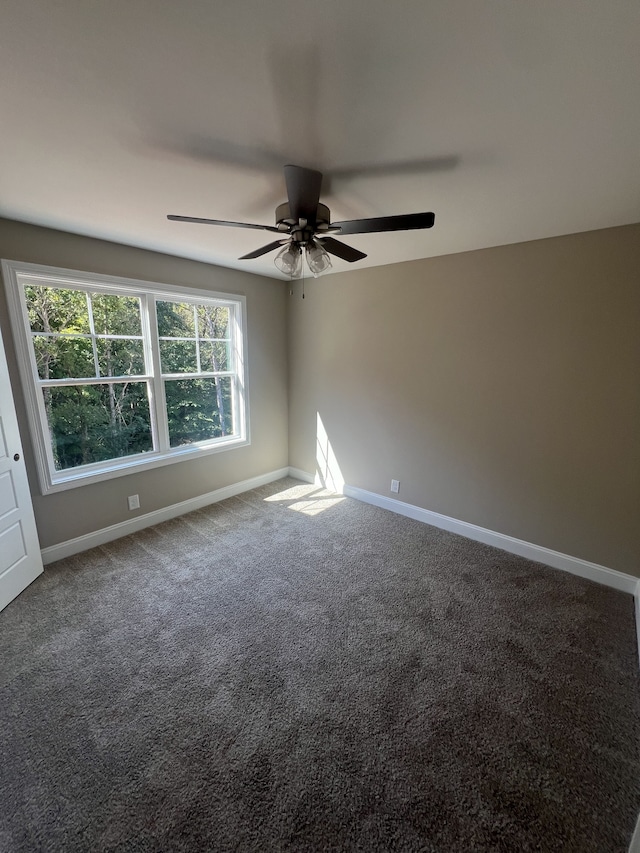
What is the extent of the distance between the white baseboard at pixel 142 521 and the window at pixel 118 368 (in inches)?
18.7

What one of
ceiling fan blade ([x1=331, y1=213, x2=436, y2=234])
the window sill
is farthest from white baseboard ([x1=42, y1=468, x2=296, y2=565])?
ceiling fan blade ([x1=331, y1=213, x2=436, y2=234])

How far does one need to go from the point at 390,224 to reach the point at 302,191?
422 millimetres

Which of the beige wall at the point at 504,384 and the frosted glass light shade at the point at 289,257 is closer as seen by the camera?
the frosted glass light shade at the point at 289,257

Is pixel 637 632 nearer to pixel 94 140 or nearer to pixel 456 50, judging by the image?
pixel 456 50

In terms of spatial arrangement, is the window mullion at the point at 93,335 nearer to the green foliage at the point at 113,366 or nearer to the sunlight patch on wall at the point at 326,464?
the green foliage at the point at 113,366

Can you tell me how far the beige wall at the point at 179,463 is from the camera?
238 centimetres

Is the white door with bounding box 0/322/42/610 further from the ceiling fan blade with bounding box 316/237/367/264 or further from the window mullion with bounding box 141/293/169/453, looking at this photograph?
the ceiling fan blade with bounding box 316/237/367/264

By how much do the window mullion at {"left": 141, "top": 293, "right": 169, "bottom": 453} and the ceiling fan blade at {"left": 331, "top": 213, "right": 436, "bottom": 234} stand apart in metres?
2.10

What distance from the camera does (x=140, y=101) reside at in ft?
3.85

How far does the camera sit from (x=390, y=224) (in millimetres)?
1471

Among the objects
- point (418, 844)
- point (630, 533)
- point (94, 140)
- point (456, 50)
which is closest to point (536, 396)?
point (630, 533)

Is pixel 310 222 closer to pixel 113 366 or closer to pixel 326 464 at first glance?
pixel 113 366

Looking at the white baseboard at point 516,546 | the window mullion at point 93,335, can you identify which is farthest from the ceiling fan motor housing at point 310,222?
the white baseboard at point 516,546

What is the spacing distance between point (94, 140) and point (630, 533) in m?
3.72
